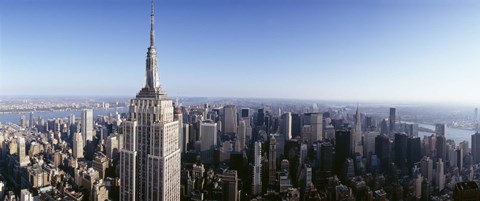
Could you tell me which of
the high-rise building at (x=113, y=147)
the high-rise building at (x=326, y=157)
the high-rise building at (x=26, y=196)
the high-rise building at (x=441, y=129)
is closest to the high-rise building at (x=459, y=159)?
the high-rise building at (x=441, y=129)

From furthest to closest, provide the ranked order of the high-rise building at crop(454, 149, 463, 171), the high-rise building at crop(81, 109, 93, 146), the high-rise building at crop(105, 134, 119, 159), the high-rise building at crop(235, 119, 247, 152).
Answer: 1. the high-rise building at crop(81, 109, 93, 146)
2. the high-rise building at crop(235, 119, 247, 152)
3. the high-rise building at crop(454, 149, 463, 171)
4. the high-rise building at crop(105, 134, 119, 159)

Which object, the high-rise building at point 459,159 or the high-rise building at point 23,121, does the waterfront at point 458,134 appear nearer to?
the high-rise building at point 459,159

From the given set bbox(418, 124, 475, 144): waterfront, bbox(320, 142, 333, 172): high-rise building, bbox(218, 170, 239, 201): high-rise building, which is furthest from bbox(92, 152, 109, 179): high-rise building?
bbox(418, 124, 475, 144): waterfront

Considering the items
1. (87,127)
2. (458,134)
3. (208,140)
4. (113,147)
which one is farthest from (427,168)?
(87,127)

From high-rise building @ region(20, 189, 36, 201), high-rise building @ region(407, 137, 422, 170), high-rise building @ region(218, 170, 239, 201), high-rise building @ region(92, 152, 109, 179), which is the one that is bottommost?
high-rise building @ region(20, 189, 36, 201)

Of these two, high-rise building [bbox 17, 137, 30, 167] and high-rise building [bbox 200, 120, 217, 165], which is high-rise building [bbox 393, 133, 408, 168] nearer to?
high-rise building [bbox 200, 120, 217, 165]
